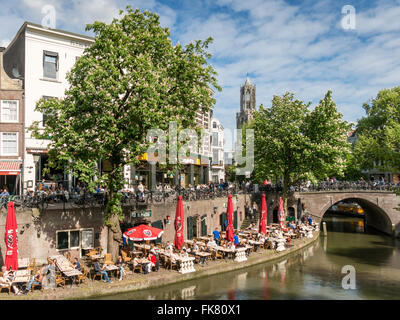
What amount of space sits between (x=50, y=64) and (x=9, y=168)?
8970mm

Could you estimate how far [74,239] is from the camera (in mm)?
21766

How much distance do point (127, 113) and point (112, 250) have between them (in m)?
7.91

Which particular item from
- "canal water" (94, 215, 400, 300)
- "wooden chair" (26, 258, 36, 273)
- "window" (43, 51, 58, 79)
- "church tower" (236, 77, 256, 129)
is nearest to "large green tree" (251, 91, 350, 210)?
"canal water" (94, 215, 400, 300)

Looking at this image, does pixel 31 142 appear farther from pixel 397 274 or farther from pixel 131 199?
pixel 397 274

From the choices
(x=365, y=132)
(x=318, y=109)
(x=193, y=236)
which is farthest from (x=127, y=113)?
(x=365, y=132)

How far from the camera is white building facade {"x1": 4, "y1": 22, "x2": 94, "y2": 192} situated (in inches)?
1065

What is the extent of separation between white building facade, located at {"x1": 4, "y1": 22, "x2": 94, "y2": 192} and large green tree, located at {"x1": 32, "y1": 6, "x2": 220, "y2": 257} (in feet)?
27.9

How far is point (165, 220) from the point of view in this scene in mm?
26453

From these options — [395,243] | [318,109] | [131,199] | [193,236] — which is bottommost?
[395,243]

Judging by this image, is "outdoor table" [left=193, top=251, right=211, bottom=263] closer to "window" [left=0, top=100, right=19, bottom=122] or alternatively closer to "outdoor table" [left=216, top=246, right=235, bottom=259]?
"outdoor table" [left=216, top=246, right=235, bottom=259]

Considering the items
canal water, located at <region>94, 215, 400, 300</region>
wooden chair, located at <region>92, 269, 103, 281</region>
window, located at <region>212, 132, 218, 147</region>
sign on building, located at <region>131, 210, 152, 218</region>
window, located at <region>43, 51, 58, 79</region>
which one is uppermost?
window, located at <region>43, 51, 58, 79</region>

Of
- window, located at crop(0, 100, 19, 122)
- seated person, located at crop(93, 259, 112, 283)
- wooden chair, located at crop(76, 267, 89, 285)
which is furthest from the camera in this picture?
window, located at crop(0, 100, 19, 122)

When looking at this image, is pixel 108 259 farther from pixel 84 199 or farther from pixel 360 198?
pixel 360 198
